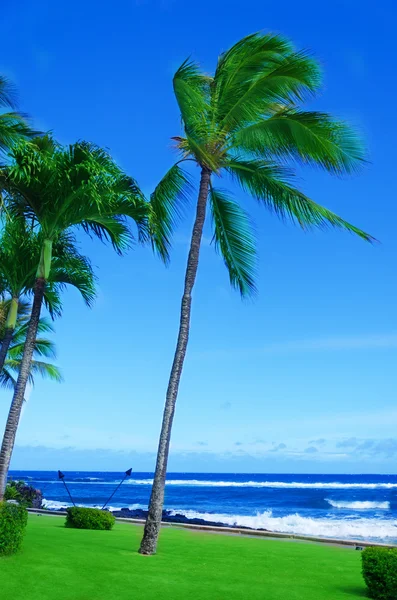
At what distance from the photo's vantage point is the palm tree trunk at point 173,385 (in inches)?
448

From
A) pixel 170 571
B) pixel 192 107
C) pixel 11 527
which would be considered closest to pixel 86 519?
pixel 11 527

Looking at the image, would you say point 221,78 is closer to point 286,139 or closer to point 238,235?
point 286,139

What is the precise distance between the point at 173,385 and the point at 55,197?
4.75m

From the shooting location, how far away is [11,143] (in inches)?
506

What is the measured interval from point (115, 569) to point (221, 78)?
31.3ft

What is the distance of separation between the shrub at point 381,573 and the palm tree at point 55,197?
6901 mm

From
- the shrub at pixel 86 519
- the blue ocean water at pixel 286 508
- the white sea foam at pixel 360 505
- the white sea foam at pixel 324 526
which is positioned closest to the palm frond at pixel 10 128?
the shrub at pixel 86 519

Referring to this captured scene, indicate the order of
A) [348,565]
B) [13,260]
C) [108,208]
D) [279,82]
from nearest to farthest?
[348,565] < [279,82] < [108,208] < [13,260]

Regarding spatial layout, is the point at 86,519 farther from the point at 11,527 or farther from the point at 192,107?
the point at 192,107

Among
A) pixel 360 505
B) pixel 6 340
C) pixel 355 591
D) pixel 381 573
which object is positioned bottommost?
pixel 355 591

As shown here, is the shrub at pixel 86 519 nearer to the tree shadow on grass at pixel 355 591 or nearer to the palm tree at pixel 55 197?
the palm tree at pixel 55 197

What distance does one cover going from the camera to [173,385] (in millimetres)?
11891

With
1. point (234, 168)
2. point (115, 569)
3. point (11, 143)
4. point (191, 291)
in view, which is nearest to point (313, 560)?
point (115, 569)

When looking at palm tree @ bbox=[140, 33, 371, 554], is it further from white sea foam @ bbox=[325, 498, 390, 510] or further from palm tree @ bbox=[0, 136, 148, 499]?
white sea foam @ bbox=[325, 498, 390, 510]
